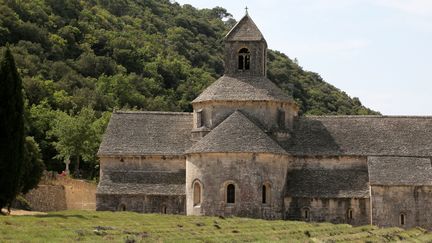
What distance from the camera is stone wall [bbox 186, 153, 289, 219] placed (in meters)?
56.9

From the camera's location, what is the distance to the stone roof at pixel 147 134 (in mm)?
61812

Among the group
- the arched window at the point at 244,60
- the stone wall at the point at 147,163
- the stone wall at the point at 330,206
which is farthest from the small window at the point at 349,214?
the arched window at the point at 244,60

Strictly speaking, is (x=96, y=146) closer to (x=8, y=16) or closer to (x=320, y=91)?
(x=8, y=16)

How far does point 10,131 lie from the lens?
1750 inches

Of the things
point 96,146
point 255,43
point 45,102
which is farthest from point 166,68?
point 255,43

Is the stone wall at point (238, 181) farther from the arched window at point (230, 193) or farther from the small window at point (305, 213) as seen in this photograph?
the small window at point (305, 213)

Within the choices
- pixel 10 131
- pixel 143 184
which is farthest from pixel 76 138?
pixel 10 131

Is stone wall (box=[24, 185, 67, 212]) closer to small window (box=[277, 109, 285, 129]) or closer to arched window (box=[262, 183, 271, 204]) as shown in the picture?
arched window (box=[262, 183, 271, 204])

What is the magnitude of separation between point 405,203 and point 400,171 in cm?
204

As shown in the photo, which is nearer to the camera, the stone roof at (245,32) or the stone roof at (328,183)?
the stone roof at (328,183)

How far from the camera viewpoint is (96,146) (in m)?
79.8

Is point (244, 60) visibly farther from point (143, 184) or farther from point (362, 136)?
Result: point (143, 184)

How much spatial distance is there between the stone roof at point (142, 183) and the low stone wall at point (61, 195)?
3654mm

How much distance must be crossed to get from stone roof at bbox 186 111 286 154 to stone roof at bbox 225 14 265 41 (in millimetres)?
7737
